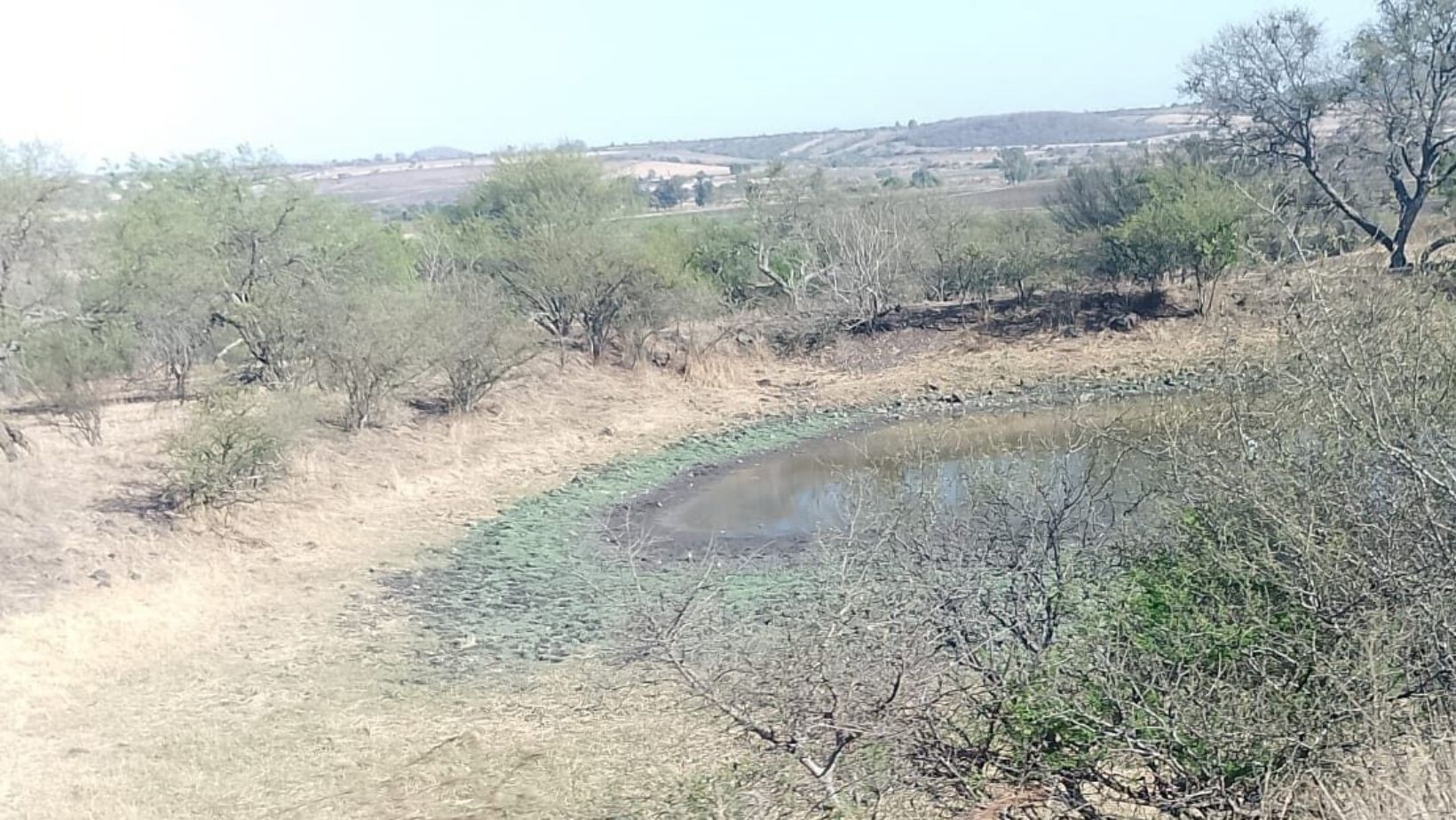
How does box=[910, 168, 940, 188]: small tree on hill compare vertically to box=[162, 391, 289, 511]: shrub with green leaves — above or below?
above

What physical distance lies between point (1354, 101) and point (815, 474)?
17644 millimetres

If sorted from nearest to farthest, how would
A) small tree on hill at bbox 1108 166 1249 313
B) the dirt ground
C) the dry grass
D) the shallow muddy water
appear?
the dry grass < the dirt ground < the shallow muddy water < small tree on hill at bbox 1108 166 1249 313

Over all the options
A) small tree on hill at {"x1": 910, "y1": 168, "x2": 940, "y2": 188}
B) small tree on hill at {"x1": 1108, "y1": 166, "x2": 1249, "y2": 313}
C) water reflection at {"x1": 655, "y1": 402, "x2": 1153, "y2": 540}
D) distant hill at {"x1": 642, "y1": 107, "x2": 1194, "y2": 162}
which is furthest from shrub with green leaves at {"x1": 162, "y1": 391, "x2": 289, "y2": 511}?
distant hill at {"x1": 642, "y1": 107, "x2": 1194, "y2": 162}

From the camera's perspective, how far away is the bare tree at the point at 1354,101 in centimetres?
2638

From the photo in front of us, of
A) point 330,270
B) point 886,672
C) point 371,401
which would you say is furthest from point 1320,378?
point 330,270

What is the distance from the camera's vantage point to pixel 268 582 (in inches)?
559

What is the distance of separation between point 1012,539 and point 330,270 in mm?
18738

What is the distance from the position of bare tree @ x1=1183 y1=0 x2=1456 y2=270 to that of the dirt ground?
16853mm

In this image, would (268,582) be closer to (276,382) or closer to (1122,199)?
(276,382)

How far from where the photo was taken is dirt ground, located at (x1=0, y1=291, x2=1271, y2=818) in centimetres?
883

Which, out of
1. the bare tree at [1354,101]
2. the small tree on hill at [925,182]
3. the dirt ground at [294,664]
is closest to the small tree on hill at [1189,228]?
the bare tree at [1354,101]

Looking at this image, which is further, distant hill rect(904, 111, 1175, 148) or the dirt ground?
distant hill rect(904, 111, 1175, 148)

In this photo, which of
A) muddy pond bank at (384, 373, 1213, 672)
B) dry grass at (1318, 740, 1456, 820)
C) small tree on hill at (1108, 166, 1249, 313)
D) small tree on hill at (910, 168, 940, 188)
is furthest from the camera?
small tree on hill at (910, 168, 940, 188)

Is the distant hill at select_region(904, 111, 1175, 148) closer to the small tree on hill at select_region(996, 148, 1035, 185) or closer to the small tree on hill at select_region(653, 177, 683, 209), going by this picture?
the small tree on hill at select_region(996, 148, 1035, 185)
